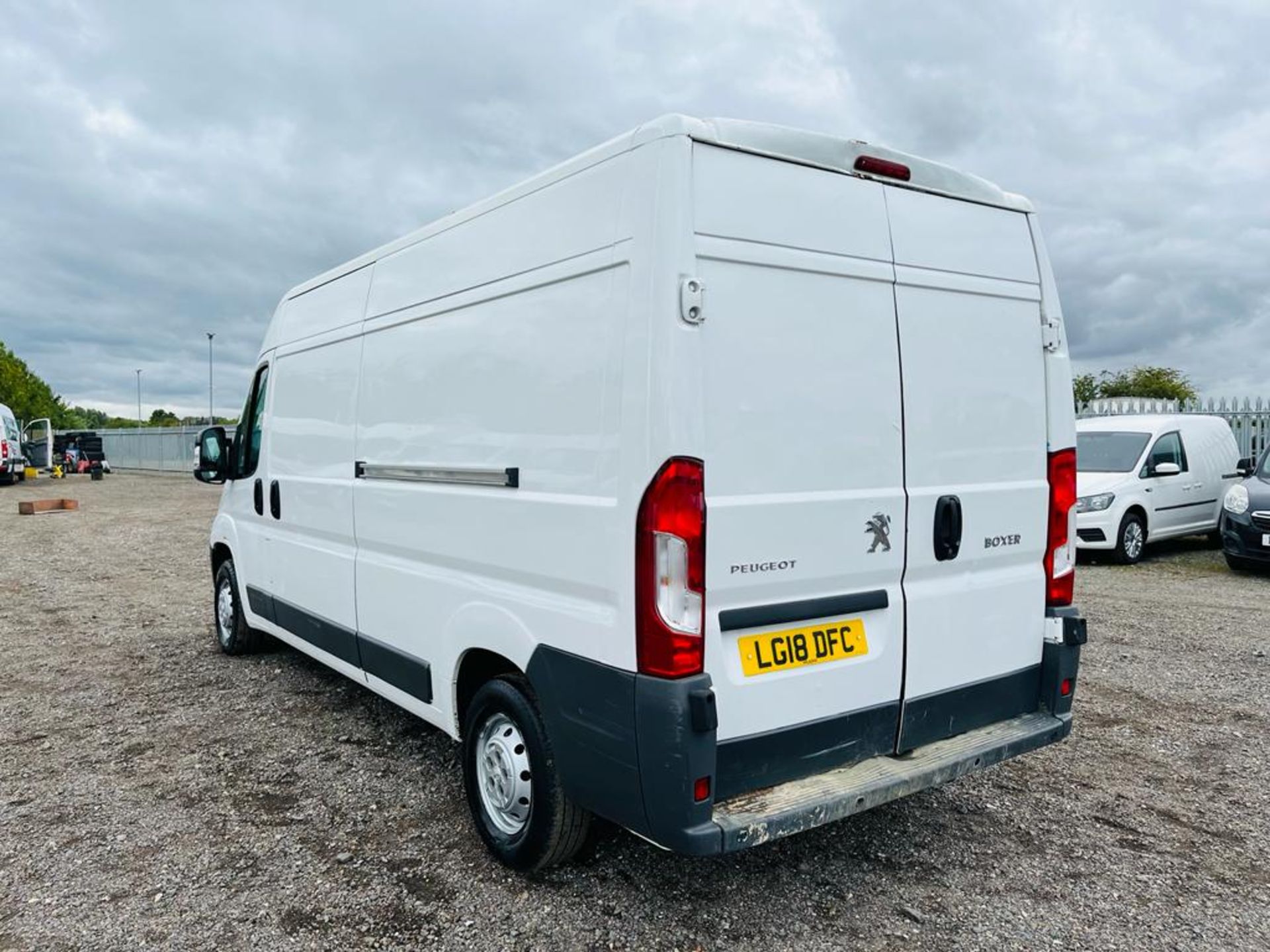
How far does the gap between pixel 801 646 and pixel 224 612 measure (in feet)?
16.7

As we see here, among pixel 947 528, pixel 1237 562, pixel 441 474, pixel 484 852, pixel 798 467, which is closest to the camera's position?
pixel 798 467

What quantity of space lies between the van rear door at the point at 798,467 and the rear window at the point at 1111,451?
9.25m

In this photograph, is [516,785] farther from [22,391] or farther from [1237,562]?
[22,391]

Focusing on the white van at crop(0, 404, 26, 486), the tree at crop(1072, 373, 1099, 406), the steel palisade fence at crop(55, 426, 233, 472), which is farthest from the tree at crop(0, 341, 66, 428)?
the tree at crop(1072, 373, 1099, 406)

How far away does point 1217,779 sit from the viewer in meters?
4.31

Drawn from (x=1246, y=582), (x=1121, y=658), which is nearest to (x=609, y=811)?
(x=1121, y=658)

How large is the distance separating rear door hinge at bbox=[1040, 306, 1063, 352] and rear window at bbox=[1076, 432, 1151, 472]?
8.30m

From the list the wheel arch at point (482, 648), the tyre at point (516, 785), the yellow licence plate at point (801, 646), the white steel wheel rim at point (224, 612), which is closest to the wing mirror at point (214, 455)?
the white steel wheel rim at point (224, 612)

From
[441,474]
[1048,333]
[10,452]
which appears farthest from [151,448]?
[1048,333]

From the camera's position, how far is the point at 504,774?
344cm

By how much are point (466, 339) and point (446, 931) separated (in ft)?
6.81

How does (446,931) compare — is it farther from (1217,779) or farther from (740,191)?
(1217,779)

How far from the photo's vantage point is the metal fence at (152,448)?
118 feet

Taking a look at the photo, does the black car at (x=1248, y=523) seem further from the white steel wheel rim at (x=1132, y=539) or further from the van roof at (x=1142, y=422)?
the van roof at (x=1142, y=422)
